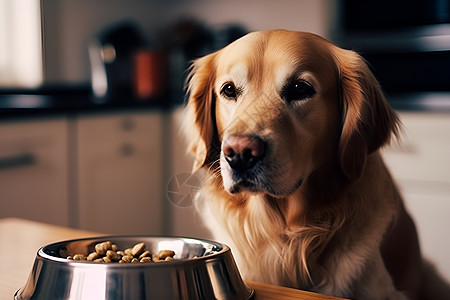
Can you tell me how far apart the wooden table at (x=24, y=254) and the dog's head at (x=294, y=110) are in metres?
0.21

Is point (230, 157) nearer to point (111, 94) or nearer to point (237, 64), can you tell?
Answer: point (237, 64)

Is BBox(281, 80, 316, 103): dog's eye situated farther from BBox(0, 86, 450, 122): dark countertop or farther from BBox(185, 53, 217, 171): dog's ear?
BBox(0, 86, 450, 122): dark countertop

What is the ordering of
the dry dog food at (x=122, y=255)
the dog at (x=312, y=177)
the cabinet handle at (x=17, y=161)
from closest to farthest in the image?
1. the dry dog food at (x=122, y=255)
2. the dog at (x=312, y=177)
3. the cabinet handle at (x=17, y=161)

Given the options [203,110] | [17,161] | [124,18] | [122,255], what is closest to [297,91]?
[203,110]

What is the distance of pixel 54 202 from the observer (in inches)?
102

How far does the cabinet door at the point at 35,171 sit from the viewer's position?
2350 millimetres

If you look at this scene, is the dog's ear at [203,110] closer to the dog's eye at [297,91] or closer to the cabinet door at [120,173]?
the dog's eye at [297,91]

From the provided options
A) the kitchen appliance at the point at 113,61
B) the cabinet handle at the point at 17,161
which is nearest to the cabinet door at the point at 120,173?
the cabinet handle at the point at 17,161

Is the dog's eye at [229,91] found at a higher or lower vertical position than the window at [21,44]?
higher

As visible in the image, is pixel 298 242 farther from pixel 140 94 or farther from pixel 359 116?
pixel 140 94

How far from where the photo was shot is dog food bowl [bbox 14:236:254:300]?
0.74 m

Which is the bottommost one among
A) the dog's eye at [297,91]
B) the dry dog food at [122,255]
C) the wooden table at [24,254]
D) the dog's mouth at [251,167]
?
the wooden table at [24,254]

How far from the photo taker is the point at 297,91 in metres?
1.17

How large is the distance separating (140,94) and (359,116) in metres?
2.49
